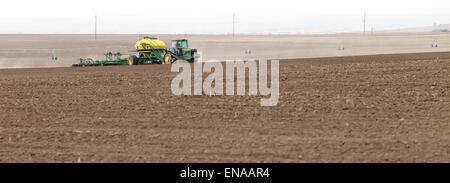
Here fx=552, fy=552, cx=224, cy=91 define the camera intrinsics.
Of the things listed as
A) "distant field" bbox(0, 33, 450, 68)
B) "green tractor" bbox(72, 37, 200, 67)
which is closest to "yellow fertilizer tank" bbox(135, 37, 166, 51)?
"green tractor" bbox(72, 37, 200, 67)

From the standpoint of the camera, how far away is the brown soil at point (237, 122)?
7.68m

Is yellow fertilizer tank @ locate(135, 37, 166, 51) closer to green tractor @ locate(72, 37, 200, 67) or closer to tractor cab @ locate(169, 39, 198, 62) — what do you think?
green tractor @ locate(72, 37, 200, 67)

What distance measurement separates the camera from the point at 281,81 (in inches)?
575

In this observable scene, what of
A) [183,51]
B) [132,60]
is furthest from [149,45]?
[183,51]

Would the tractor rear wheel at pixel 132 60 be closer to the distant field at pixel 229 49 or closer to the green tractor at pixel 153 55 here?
the green tractor at pixel 153 55

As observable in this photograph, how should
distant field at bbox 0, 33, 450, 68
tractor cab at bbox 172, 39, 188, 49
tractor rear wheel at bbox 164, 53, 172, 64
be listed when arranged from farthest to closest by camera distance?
distant field at bbox 0, 33, 450, 68, tractor cab at bbox 172, 39, 188, 49, tractor rear wheel at bbox 164, 53, 172, 64

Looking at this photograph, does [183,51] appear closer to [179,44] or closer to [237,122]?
[179,44]

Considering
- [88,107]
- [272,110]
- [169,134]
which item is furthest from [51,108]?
[272,110]

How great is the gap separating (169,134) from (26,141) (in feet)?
7.35

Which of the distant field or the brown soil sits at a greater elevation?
the distant field

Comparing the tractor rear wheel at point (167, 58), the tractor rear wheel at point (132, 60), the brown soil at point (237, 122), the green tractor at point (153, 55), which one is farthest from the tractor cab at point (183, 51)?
the brown soil at point (237, 122)

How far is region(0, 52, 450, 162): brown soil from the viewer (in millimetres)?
7680
